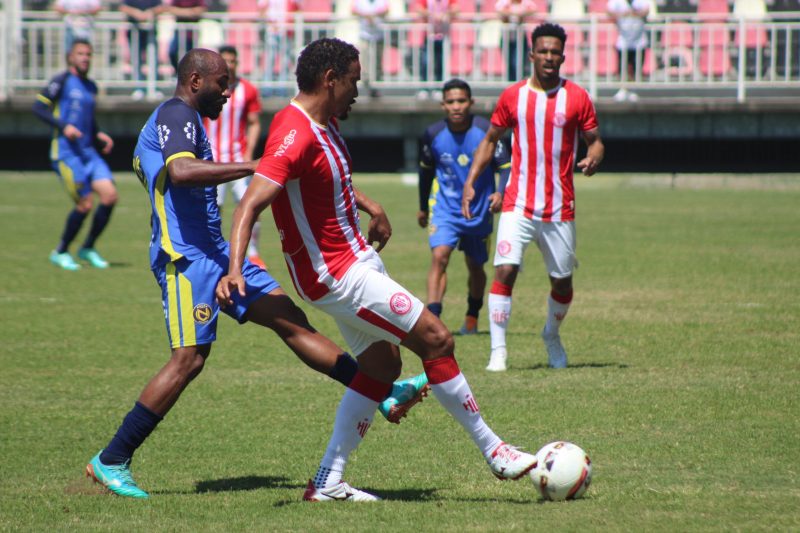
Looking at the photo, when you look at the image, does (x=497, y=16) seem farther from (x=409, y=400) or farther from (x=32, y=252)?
(x=409, y=400)

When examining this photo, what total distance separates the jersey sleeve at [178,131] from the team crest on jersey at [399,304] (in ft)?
4.11

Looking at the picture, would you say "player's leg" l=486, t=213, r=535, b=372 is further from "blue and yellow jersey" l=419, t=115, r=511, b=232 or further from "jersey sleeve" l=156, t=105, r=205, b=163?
"jersey sleeve" l=156, t=105, r=205, b=163

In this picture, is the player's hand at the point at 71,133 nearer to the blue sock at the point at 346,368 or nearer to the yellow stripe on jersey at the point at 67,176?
the yellow stripe on jersey at the point at 67,176

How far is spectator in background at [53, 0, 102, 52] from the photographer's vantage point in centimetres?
2714

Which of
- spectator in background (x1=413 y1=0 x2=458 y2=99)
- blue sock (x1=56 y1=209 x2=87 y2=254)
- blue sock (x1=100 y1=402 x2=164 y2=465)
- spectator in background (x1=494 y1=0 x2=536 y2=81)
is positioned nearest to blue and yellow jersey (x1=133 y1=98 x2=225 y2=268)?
blue sock (x1=100 y1=402 x2=164 y2=465)

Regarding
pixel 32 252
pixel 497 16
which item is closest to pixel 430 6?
pixel 497 16

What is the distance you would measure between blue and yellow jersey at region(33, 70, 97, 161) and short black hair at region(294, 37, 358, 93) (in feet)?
32.6

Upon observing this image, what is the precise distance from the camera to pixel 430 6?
26.8 metres

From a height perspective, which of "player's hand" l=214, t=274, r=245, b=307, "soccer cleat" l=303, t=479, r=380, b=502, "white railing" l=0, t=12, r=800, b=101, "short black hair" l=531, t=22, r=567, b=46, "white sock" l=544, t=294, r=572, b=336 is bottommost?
"soccer cleat" l=303, t=479, r=380, b=502

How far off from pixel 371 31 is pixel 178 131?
2137cm

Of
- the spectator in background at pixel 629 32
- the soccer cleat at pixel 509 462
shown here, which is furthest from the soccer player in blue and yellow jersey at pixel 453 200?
the spectator in background at pixel 629 32

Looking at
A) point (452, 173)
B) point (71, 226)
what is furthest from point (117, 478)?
point (71, 226)

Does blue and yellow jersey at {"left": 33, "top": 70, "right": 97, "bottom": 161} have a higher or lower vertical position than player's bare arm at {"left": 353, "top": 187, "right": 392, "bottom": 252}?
higher

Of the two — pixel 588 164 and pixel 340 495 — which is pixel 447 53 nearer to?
pixel 588 164
